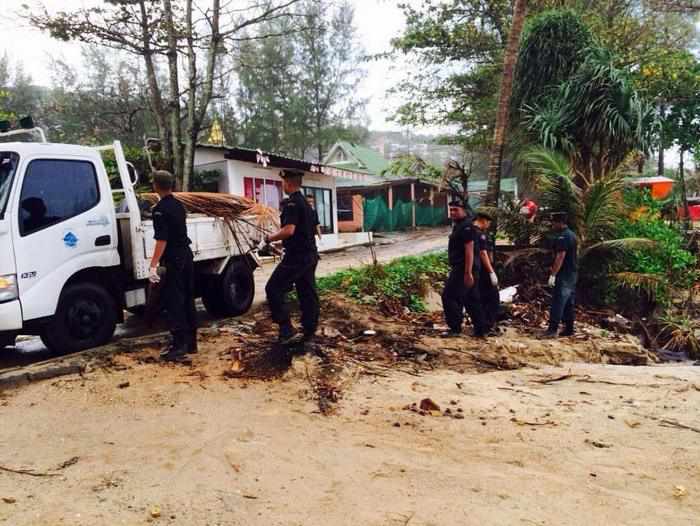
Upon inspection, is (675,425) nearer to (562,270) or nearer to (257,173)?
(562,270)

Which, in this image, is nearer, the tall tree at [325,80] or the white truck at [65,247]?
the white truck at [65,247]

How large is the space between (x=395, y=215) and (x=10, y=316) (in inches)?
881

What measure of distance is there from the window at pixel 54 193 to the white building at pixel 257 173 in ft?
28.8

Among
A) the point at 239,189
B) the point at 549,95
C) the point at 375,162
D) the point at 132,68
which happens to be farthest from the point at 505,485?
the point at 375,162

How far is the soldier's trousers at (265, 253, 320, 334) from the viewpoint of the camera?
5.05 metres

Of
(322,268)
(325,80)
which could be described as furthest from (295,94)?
(322,268)

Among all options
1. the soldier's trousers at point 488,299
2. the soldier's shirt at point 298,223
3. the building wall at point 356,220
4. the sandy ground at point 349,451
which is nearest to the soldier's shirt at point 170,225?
the soldier's shirt at point 298,223

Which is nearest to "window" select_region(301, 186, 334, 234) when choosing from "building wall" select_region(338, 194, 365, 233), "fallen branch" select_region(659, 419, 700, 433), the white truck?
"building wall" select_region(338, 194, 365, 233)

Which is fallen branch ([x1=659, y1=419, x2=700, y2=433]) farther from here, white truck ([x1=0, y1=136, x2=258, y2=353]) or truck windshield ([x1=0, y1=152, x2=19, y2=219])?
truck windshield ([x1=0, y1=152, x2=19, y2=219])

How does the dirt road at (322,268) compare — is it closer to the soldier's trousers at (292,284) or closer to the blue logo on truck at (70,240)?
the blue logo on truck at (70,240)

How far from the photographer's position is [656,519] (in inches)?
100

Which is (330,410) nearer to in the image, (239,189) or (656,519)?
(656,519)

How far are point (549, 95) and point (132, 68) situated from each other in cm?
1934

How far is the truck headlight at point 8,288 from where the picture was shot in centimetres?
442
